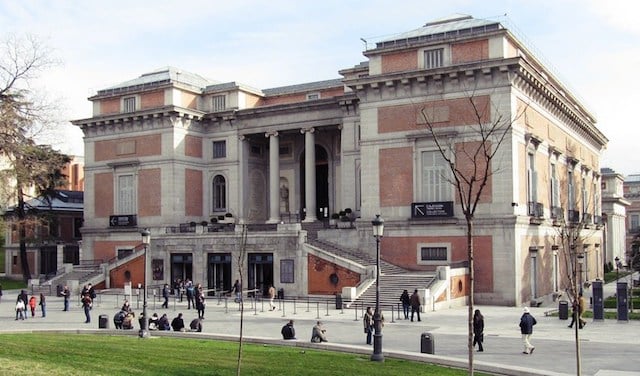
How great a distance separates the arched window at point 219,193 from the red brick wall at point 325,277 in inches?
637

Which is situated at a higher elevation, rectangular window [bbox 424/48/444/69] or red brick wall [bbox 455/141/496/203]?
rectangular window [bbox 424/48/444/69]

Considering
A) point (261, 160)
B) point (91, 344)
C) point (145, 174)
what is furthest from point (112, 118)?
point (91, 344)

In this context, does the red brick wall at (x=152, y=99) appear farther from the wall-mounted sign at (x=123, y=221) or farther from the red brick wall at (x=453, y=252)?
the red brick wall at (x=453, y=252)

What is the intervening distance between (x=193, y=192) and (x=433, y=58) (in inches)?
906

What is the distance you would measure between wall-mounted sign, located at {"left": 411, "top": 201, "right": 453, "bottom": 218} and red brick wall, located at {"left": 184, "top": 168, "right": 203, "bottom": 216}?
20512 millimetres

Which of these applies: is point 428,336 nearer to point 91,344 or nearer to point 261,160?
point 91,344

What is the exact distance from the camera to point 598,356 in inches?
890

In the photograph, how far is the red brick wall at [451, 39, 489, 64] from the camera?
41469 mm

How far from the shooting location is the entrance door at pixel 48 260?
71.6 meters

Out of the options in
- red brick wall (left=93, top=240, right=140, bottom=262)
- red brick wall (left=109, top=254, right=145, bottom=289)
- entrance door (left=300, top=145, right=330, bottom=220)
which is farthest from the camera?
entrance door (left=300, top=145, right=330, bottom=220)

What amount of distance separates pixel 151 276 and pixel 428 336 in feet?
105

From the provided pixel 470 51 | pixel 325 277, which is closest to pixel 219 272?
pixel 325 277

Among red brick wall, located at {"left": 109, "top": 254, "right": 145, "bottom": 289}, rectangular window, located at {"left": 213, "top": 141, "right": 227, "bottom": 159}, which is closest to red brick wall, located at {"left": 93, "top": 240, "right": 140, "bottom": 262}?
red brick wall, located at {"left": 109, "top": 254, "right": 145, "bottom": 289}

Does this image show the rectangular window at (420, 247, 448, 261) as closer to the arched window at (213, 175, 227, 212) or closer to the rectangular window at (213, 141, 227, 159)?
the arched window at (213, 175, 227, 212)
